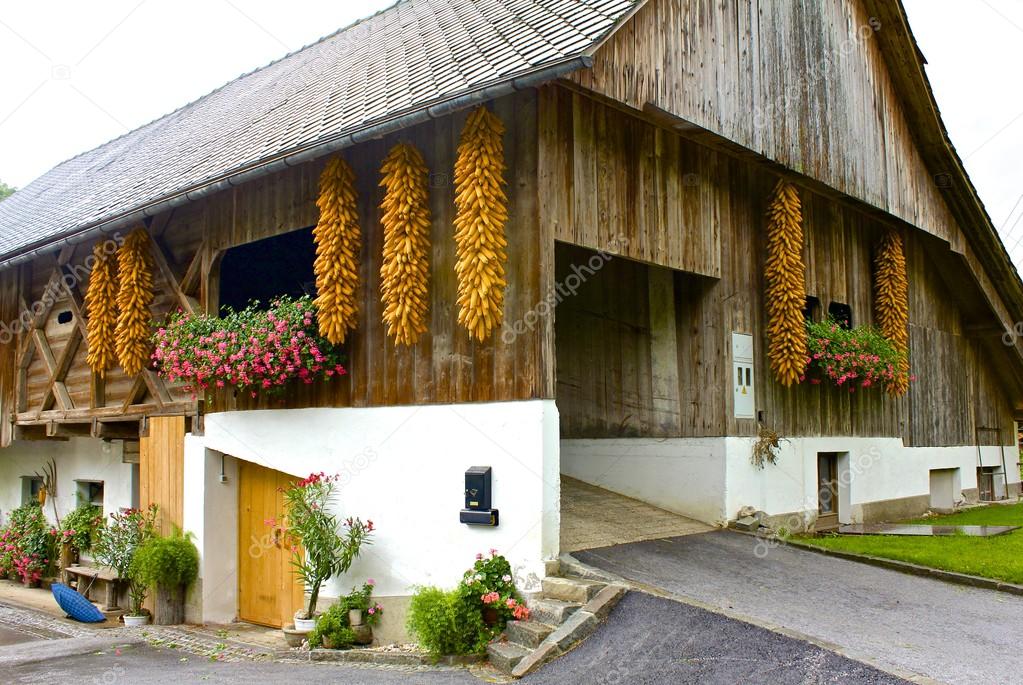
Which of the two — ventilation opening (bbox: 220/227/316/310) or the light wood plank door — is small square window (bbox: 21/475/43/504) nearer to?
the light wood plank door

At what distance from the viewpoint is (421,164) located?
337 inches

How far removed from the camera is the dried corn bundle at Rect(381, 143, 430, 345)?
27.6 ft

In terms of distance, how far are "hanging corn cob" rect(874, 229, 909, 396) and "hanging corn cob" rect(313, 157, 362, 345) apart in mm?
8120

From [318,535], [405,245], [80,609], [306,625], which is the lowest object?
[80,609]

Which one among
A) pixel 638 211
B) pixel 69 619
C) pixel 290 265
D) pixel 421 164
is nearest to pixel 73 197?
pixel 290 265

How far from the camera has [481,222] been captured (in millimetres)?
7820

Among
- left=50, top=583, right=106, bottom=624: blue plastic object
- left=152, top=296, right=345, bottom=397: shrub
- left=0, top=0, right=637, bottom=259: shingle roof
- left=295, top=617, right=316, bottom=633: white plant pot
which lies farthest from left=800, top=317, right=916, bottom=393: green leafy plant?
left=50, top=583, right=106, bottom=624: blue plastic object

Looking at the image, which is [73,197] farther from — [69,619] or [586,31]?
[586,31]

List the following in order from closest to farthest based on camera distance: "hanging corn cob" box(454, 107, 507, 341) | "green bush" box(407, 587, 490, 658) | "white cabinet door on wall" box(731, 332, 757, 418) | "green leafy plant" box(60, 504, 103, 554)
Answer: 1. "green bush" box(407, 587, 490, 658)
2. "hanging corn cob" box(454, 107, 507, 341)
3. "white cabinet door on wall" box(731, 332, 757, 418)
4. "green leafy plant" box(60, 504, 103, 554)

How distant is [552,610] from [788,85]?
723 cm

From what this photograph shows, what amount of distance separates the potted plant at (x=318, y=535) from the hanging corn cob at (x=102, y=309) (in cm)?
427

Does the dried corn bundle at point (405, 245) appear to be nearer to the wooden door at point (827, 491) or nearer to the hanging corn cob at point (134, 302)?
the hanging corn cob at point (134, 302)

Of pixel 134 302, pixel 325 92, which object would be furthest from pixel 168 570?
pixel 325 92

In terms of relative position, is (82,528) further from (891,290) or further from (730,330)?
(891,290)
